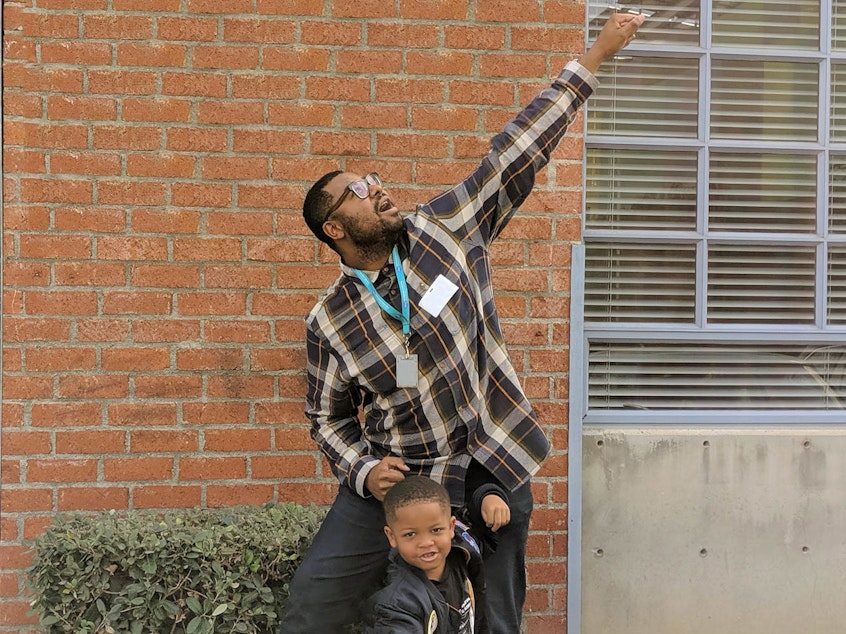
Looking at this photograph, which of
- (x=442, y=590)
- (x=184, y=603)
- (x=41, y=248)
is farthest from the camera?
(x=41, y=248)

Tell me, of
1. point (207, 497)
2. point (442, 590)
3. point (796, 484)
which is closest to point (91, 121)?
point (207, 497)

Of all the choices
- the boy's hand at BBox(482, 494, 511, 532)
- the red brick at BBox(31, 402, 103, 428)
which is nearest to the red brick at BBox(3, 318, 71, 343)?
the red brick at BBox(31, 402, 103, 428)

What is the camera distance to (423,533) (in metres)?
2.85

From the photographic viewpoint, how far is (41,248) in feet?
12.9

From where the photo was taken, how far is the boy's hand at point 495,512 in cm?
300

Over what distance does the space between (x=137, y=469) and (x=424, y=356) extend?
158 cm

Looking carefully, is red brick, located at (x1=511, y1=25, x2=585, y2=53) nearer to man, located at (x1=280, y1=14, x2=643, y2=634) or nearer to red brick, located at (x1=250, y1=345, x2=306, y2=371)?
man, located at (x1=280, y1=14, x2=643, y2=634)

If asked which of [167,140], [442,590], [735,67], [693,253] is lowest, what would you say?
[442,590]

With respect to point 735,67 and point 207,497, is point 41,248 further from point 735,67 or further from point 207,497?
point 735,67

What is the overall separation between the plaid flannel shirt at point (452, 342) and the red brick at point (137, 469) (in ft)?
3.58

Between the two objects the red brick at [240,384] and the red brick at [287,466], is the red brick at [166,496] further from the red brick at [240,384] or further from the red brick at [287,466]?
the red brick at [240,384]

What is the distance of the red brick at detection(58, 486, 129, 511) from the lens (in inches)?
156

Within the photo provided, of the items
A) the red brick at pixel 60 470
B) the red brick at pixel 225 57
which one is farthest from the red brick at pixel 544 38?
the red brick at pixel 60 470

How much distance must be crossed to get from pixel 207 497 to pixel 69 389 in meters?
0.71
